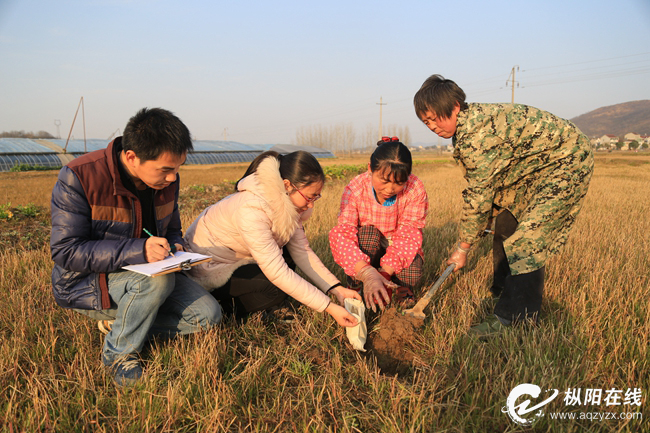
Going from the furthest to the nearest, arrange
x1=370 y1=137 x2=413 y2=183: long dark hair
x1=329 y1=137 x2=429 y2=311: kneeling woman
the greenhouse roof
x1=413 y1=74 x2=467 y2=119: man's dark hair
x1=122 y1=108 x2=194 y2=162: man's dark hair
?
the greenhouse roof
x1=329 y1=137 x2=429 y2=311: kneeling woman
x1=370 y1=137 x2=413 y2=183: long dark hair
x1=413 y1=74 x2=467 y2=119: man's dark hair
x1=122 y1=108 x2=194 y2=162: man's dark hair

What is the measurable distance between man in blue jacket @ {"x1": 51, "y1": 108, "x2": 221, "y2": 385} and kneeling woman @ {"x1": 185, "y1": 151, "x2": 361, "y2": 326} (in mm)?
512

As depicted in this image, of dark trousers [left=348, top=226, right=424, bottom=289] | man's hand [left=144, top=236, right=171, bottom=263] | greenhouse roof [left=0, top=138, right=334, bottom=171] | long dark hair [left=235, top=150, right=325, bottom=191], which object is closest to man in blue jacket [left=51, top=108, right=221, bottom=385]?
man's hand [left=144, top=236, right=171, bottom=263]

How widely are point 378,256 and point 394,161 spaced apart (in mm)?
1017

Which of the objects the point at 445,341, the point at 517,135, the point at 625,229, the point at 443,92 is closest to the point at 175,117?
the point at 443,92

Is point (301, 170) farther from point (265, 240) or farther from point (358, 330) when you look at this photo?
point (358, 330)

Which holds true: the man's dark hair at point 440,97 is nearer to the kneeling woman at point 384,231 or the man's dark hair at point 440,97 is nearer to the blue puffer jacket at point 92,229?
the kneeling woman at point 384,231

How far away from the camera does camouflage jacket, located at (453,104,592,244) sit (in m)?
2.80

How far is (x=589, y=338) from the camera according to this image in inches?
97.4

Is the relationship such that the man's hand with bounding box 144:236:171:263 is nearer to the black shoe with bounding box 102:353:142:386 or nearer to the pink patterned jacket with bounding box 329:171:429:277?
the black shoe with bounding box 102:353:142:386

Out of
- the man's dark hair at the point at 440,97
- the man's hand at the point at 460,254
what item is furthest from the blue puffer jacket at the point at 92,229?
the man's hand at the point at 460,254

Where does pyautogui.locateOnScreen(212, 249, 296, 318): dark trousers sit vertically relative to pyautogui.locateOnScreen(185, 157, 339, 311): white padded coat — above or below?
below

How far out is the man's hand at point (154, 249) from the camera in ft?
7.27

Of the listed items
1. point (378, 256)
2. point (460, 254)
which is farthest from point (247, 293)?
point (460, 254)

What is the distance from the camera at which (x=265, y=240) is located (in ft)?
8.30
